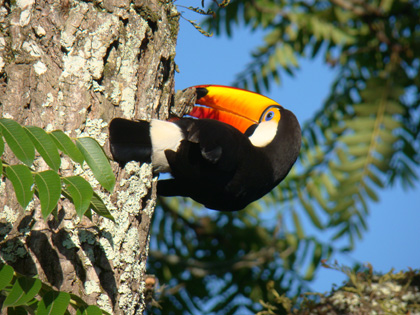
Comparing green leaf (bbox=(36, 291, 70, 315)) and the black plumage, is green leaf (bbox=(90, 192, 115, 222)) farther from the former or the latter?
the black plumage

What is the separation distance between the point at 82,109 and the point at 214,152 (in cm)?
73

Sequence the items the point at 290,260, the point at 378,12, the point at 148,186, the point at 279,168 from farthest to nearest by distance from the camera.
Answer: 1. the point at 378,12
2. the point at 290,260
3. the point at 279,168
4. the point at 148,186

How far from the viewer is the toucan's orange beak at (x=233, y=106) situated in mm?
3408

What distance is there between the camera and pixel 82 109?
7.28 feet

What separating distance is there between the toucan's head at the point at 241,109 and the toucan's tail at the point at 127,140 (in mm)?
835

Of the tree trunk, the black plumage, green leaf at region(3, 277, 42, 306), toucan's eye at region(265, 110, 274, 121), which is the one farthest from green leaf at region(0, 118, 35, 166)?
toucan's eye at region(265, 110, 274, 121)

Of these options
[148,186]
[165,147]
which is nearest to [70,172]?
[148,186]

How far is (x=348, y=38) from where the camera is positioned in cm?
506

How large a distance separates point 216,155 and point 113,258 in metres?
0.78

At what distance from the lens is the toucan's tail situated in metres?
2.27

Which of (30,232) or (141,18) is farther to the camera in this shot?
(141,18)

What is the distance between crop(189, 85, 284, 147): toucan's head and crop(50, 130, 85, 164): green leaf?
1586mm

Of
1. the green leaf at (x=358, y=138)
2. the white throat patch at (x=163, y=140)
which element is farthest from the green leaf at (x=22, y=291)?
the green leaf at (x=358, y=138)

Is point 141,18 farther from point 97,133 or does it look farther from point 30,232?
point 30,232
